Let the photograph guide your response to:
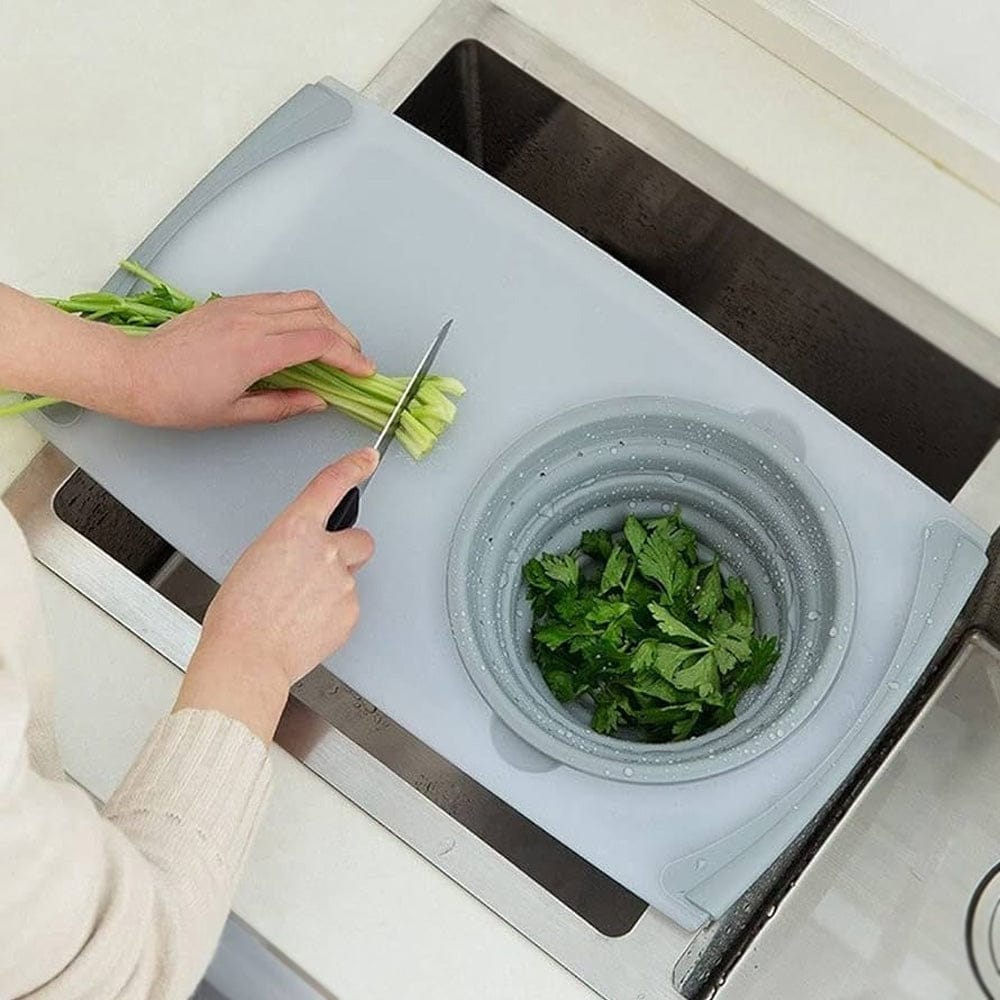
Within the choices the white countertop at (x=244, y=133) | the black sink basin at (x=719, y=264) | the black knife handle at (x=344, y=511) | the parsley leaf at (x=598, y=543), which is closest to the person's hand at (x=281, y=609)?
the black knife handle at (x=344, y=511)

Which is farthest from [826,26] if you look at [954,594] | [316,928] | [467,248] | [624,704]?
[316,928]

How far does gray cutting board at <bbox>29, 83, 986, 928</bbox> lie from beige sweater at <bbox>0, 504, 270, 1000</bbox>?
0.18 metres

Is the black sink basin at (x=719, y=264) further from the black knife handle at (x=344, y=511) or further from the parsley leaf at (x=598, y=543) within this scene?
the black knife handle at (x=344, y=511)

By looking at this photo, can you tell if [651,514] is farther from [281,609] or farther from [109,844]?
[109,844]

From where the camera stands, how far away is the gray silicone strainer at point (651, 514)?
979 mm

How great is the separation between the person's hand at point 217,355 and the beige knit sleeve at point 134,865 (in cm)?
26

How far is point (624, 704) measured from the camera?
1052 mm

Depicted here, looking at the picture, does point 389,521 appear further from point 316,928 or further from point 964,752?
point 964,752

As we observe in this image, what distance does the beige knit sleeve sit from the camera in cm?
70

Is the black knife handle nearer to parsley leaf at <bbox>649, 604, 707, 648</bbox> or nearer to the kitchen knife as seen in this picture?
the kitchen knife

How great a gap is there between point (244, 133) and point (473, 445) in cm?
38

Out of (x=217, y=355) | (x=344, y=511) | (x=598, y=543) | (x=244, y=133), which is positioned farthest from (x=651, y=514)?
(x=244, y=133)

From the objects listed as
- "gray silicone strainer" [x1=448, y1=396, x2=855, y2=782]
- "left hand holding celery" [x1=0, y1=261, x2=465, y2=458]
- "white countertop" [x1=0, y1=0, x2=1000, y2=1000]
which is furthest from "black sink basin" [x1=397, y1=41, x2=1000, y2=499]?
"left hand holding celery" [x1=0, y1=261, x2=465, y2=458]

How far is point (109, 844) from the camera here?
76 cm
